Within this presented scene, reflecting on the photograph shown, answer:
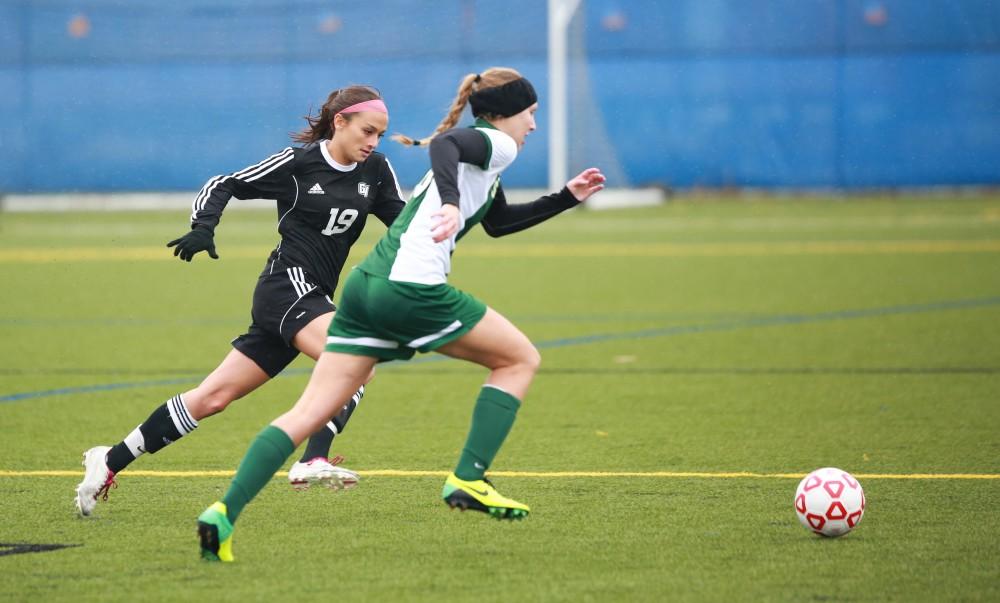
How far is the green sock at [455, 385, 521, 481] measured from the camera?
5441 millimetres

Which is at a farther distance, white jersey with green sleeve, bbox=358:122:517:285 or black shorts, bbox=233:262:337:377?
black shorts, bbox=233:262:337:377

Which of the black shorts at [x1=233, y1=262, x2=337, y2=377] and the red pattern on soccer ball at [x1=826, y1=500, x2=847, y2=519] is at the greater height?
the black shorts at [x1=233, y1=262, x2=337, y2=377]

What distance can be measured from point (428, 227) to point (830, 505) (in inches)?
71.5

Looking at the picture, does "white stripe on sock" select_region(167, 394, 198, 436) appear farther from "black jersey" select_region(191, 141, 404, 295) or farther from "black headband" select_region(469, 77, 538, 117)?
"black headband" select_region(469, 77, 538, 117)

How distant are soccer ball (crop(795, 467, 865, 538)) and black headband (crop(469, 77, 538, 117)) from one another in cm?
181

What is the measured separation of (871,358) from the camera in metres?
11.2

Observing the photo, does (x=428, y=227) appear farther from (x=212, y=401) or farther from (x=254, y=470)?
(x=212, y=401)

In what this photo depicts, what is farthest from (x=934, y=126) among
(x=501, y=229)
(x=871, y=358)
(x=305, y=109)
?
(x=501, y=229)

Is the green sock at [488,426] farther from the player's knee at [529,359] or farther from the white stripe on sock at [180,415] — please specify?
the white stripe on sock at [180,415]

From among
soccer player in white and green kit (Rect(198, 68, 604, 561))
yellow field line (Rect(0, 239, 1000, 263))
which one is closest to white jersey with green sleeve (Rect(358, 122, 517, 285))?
soccer player in white and green kit (Rect(198, 68, 604, 561))

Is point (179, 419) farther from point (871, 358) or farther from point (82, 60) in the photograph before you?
point (82, 60)

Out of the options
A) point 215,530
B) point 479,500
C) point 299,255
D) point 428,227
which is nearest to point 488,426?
point 479,500

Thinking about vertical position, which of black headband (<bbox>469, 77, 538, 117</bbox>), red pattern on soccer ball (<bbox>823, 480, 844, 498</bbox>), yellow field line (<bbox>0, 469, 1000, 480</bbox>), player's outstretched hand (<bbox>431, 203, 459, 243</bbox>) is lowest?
yellow field line (<bbox>0, 469, 1000, 480</bbox>)

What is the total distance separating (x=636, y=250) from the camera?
22.0 m
